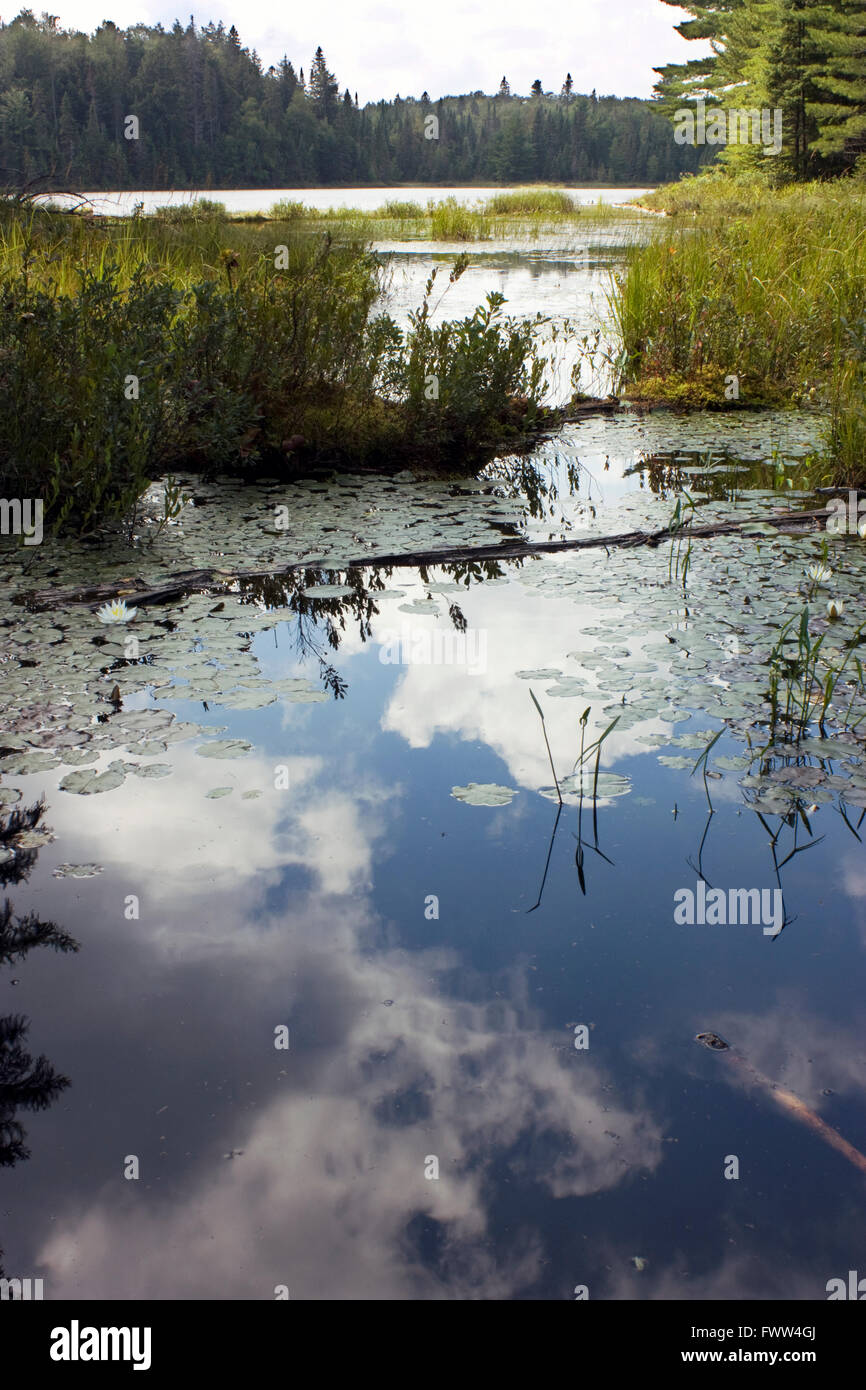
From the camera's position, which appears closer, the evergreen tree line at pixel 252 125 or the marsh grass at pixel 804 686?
the marsh grass at pixel 804 686

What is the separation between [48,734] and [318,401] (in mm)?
3852

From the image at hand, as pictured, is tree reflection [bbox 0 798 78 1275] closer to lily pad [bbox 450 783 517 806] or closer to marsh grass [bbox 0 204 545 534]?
lily pad [bbox 450 783 517 806]

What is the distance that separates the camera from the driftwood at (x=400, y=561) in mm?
4312

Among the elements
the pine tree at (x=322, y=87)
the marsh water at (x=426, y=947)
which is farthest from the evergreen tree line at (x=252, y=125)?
the marsh water at (x=426, y=947)

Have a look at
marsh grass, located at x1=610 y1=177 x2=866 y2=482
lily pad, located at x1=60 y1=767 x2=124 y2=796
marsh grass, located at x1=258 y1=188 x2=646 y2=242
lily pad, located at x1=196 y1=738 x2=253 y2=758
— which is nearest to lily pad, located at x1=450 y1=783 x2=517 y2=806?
lily pad, located at x1=196 y1=738 x2=253 y2=758

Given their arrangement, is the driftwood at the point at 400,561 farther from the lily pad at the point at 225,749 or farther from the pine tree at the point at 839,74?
the pine tree at the point at 839,74

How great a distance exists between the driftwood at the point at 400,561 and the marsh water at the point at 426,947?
6 cm

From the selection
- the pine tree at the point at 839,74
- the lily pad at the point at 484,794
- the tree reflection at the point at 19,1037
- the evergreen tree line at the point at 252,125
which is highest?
the evergreen tree line at the point at 252,125

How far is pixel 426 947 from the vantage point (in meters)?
2.34

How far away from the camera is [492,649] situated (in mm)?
3916

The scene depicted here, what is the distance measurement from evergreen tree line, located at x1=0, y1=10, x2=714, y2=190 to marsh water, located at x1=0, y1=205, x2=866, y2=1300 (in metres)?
4.52

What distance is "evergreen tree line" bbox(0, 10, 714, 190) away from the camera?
120 feet
